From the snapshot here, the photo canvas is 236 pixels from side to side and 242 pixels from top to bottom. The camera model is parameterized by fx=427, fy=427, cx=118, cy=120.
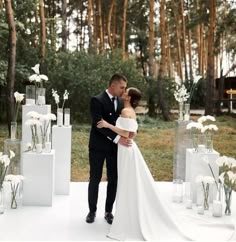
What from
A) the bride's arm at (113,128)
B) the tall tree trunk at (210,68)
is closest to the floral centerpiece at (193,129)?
the bride's arm at (113,128)

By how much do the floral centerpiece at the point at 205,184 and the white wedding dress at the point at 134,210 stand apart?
0.85 metres

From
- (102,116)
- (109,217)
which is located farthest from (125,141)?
(109,217)

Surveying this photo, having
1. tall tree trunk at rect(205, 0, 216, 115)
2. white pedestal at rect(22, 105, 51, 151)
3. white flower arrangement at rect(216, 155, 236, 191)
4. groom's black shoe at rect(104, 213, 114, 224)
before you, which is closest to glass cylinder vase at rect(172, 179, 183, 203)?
white flower arrangement at rect(216, 155, 236, 191)

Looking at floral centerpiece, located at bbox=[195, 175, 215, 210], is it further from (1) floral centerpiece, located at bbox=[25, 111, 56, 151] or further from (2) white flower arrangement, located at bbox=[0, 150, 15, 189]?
(2) white flower arrangement, located at bbox=[0, 150, 15, 189]

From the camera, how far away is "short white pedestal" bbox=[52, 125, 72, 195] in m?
5.41

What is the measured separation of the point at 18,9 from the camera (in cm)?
1200

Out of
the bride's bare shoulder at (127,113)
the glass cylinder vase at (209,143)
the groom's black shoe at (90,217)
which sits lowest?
the groom's black shoe at (90,217)

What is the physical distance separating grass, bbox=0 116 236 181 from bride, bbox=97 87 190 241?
339cm

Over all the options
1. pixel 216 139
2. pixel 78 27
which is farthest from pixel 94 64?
pixel 78 27

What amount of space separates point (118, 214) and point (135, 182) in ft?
1.07

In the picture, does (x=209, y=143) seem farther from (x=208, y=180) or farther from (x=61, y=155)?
(x=61, y=155)

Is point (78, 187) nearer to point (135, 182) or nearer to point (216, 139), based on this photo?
point (135, 182)

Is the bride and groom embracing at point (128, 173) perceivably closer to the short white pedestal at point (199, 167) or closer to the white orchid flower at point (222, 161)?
the white orchid flower at point (222, 161)

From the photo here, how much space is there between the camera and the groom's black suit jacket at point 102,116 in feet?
13.3
